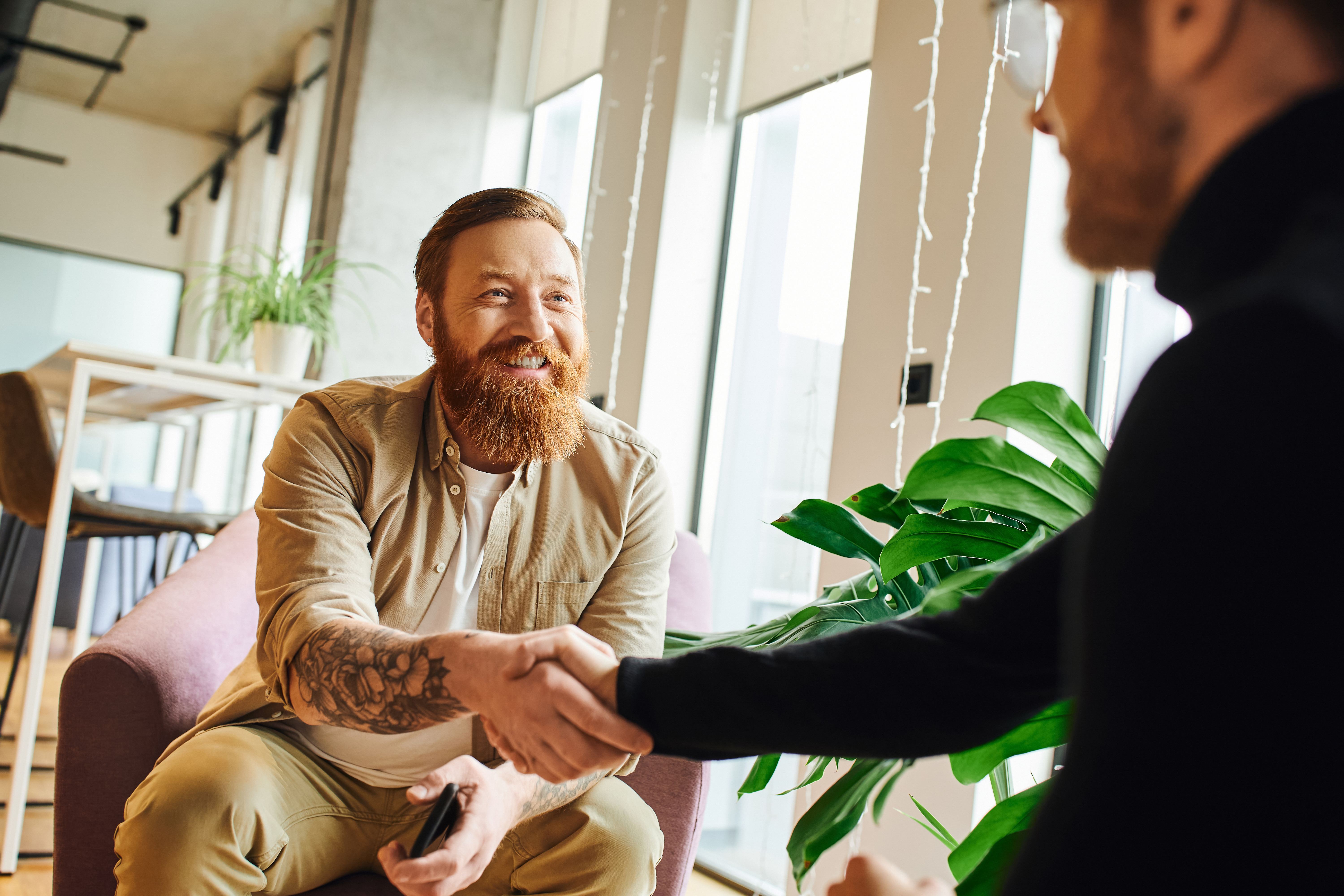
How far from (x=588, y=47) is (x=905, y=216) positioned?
2.45 meters

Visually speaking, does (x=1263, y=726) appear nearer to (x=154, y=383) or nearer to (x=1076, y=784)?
(x=1076, y=784)

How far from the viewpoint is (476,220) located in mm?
1685

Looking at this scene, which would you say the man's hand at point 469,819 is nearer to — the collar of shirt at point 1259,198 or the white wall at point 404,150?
the collar of shirt at point 1259,198

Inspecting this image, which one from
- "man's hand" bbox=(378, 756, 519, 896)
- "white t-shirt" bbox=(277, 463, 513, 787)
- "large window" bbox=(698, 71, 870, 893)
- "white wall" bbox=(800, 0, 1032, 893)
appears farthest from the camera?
"large window" bbox=(698, 71, 870, 893)

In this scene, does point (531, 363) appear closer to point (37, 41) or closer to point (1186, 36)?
point (1186, 36)

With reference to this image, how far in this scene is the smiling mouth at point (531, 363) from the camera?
1.65 m

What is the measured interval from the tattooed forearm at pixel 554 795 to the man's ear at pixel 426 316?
0.78 m

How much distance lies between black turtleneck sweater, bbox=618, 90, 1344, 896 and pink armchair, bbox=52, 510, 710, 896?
1130 mm

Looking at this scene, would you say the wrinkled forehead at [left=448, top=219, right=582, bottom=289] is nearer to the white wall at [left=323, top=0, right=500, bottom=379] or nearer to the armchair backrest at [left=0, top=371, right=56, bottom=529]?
the armchair backrest at [left=0, top=371, right=56, bottom=529]

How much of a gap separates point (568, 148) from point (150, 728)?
142 inches

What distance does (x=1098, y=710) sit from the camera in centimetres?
43

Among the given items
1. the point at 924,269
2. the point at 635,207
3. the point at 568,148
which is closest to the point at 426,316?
the point at 924,269

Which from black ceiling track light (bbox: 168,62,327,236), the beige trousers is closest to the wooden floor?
the beige trousers

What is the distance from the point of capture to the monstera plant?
3.27 ft
